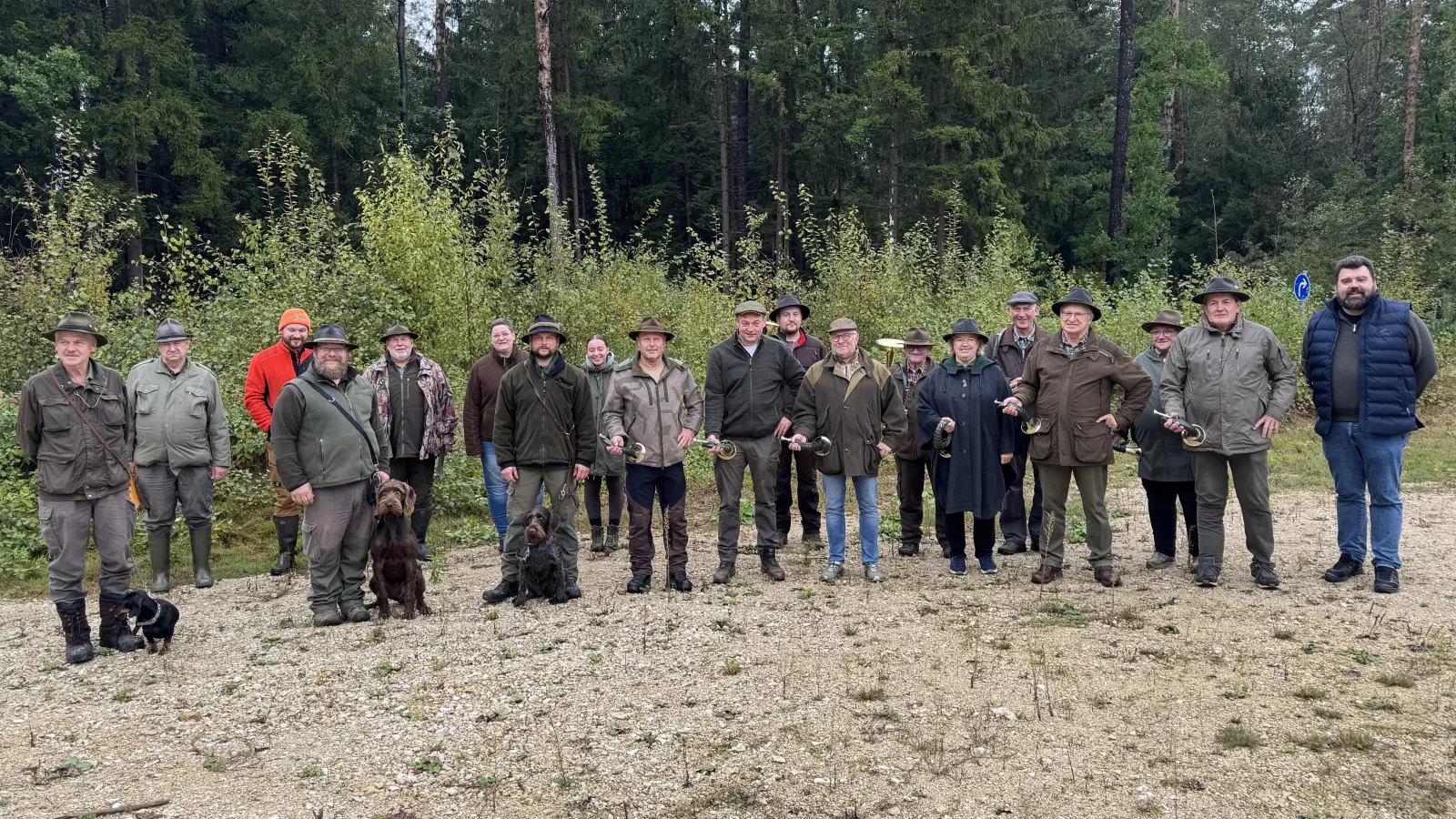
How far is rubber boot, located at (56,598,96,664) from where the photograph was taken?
620 centimetres

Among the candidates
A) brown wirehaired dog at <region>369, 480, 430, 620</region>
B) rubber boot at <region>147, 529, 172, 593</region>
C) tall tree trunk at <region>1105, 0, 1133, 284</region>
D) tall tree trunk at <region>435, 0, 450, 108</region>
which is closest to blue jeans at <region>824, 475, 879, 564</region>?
brown wirehaired dog at <region>369, 480, 430, 620</region>

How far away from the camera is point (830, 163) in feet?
112

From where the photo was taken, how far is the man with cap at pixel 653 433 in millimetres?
7328

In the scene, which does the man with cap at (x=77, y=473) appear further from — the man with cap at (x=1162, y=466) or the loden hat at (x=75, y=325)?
the man with cap at (x=1162, y=466)

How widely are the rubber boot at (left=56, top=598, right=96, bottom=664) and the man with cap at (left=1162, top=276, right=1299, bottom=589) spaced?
23.8ft

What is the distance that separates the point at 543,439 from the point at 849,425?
227 cm

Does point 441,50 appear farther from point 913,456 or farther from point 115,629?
point 115,629

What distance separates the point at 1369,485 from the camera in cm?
685

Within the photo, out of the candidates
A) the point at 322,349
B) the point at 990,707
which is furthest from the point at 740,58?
the point at 990,707

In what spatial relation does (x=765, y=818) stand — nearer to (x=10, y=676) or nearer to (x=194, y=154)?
(x=10, y=676)

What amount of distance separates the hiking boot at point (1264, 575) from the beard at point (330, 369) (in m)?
6.55

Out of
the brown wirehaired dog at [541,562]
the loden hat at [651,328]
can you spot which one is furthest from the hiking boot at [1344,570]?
the brown wirehaired dog at [541,562]

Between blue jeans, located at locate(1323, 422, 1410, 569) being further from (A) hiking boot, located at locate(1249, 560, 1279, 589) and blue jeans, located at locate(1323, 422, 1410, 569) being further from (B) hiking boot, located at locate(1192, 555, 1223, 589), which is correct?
(B) hiking boot, located at locate(1192, 555, 1223, 589)

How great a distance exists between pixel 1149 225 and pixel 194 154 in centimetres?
2863
